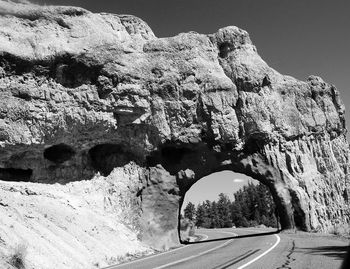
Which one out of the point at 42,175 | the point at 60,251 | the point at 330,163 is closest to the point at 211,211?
the point at 330,163

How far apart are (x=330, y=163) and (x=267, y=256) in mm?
20632

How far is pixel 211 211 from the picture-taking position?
10706cm

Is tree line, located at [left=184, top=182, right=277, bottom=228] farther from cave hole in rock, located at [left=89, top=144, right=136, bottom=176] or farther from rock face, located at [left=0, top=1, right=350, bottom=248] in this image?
cave hole in rock, located at [left=89, top=144, right=136, bottom=176]

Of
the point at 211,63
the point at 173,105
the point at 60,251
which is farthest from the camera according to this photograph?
the point at 211,63

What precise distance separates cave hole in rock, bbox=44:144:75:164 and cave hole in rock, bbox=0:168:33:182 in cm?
151

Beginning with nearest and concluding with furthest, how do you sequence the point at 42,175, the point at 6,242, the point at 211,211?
the point at 6,242
the point at 42,175
the point at 211,211

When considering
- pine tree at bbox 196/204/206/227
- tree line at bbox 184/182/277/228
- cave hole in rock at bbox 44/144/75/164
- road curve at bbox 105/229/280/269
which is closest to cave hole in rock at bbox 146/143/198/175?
cave hole in rock at bbox 44/144/75/164

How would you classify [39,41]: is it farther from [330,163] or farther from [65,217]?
[330,163]

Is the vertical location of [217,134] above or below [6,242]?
above

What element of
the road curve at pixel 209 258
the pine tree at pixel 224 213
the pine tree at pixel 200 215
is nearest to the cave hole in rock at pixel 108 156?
the road curve at pixel 209 258

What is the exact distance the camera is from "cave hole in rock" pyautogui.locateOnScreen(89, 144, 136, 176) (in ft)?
90.8

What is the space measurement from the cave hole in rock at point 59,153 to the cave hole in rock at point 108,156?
156cm

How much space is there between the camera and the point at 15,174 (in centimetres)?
2542

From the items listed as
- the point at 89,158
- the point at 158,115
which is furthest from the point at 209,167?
the point at 89,158
